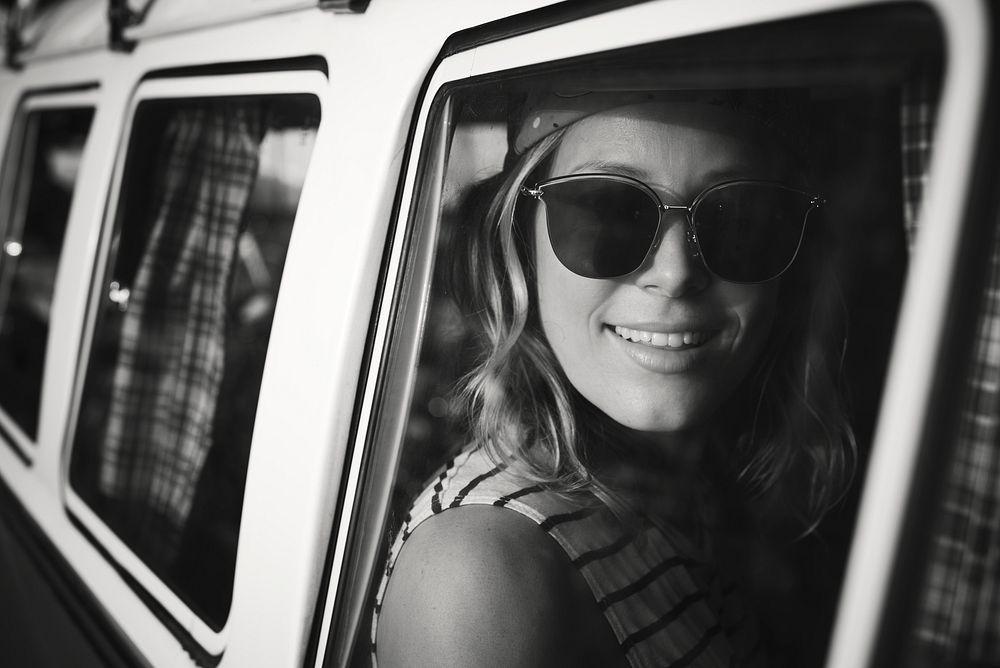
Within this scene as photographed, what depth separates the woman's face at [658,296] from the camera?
0.99m

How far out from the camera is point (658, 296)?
1034mm

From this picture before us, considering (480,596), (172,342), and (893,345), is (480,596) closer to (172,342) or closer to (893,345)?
(893,345)

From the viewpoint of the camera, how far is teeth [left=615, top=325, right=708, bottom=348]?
1053 mm

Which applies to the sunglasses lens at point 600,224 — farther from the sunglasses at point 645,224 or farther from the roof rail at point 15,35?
the roof rail at point 15,35

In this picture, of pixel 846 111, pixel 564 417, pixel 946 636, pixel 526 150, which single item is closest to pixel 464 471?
pixel 564 417

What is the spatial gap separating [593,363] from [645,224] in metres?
0.23

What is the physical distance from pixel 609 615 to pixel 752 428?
0.70m

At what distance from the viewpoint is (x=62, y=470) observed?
184cm

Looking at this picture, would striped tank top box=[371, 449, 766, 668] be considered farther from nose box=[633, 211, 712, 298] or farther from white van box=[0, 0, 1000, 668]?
nose box=[633, 211, 712, 298]

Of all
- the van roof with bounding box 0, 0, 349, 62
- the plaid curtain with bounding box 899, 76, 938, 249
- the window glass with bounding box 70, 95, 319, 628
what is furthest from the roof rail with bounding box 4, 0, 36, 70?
the plaid curtain with bounding box 899, 76, 938, 249

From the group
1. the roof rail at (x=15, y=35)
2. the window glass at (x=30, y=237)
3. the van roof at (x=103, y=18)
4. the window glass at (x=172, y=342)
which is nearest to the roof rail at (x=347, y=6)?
the van roof at (x=103, y=18)

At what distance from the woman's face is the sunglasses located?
0.02 meters

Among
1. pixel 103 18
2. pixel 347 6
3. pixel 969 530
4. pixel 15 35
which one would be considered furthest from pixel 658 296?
pixel 15 35

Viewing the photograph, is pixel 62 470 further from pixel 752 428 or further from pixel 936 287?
pixel 936 287
